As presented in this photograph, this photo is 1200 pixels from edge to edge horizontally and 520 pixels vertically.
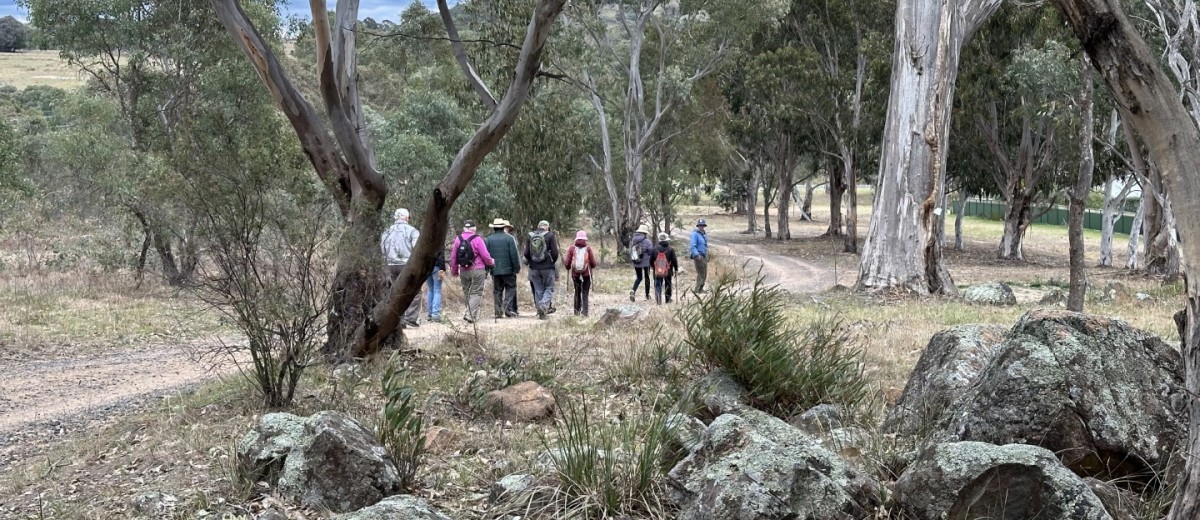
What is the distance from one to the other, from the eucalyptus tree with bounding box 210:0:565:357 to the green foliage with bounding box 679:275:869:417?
2709mm

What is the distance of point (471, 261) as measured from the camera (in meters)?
13.7

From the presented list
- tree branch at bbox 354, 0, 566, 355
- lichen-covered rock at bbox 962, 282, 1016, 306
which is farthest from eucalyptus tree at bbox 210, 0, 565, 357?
lichen-covered rock at bbox 962, 282, 1016, 306

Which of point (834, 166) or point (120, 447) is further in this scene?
point (834, 166)

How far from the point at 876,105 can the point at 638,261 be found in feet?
67.6

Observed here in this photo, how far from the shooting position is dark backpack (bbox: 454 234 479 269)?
13.6 metres

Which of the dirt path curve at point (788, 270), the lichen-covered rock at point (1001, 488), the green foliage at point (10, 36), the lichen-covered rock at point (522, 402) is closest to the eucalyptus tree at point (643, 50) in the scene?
the dirt path curve at point (788, 270)

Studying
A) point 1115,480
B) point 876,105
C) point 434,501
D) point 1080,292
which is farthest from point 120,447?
point 876,105

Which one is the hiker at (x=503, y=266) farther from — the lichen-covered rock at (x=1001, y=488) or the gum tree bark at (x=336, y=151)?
the lichen-covered rock at (x=1001, y=488)

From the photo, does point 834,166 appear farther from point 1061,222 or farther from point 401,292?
point 401,292

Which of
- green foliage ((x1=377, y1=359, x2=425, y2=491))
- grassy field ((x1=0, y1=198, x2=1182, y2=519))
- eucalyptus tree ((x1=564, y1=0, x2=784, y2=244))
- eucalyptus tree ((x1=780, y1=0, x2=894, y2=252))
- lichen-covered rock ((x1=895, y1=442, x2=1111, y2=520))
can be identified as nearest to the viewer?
lichen-covered rock ((x1=895, y1=442, x2=1111, y2=520))

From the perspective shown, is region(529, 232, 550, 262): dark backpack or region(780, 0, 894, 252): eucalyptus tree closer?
region(529, 232, 550, 262): dark backpack

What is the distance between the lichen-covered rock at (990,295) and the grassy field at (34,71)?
2648 inches

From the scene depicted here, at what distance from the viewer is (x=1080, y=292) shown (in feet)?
42.1

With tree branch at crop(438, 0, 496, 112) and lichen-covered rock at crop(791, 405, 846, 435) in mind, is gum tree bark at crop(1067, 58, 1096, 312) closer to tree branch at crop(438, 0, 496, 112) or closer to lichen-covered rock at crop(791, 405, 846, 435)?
tree branch at crop(438, 0, 496, 112)
